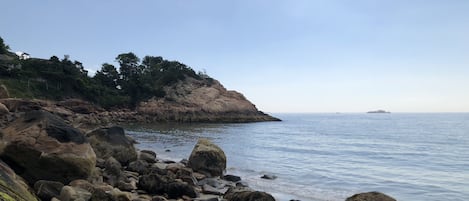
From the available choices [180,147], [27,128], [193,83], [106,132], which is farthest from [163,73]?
[27,128]

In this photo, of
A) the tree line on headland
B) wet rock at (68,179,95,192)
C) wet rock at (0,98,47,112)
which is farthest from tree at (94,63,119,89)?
wet rock at (68,179,95,192)

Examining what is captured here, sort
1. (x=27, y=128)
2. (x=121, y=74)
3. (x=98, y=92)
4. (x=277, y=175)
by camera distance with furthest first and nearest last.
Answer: (x=121, y=74)
(x=98, y=92)
(x=277, y=175)
(x=27, y=128)

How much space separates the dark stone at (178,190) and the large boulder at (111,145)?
576 centimetres

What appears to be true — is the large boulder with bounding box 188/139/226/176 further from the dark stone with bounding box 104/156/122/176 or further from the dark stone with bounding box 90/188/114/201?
the dark stone with bounding box 90/188/114/201

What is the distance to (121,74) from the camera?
9519cm

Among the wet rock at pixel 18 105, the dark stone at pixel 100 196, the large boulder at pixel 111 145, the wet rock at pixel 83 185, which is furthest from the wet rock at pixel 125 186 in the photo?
the wet rock at pixel 18 105

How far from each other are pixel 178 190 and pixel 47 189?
444cm

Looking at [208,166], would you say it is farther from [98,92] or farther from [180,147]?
[98,92]

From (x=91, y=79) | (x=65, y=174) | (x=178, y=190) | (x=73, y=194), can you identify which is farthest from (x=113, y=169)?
(x=91, y=79)

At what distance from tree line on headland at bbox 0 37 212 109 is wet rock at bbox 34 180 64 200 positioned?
58020 mm

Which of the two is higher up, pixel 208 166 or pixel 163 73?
pixel 163 73

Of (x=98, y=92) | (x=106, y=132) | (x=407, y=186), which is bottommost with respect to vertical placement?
(x=407, y=186)

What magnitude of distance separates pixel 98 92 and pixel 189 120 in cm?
1995

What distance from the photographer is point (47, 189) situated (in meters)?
8.83
